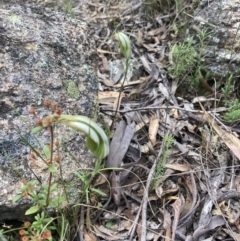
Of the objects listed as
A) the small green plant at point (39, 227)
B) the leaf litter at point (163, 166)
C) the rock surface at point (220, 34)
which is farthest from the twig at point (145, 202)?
the rock surface at point (220, 34)

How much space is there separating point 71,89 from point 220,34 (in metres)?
0.96

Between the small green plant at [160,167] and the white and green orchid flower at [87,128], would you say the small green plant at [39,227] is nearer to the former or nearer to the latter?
the white and green orchid flower at [87,128]

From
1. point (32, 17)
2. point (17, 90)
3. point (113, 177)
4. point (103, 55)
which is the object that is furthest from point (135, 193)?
point (103, 55)

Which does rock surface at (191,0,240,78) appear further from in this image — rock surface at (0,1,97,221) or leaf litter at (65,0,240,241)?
rock surface at (0,1,97,221)

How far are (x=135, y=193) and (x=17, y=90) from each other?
631mm

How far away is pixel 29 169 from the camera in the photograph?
1.50 meters

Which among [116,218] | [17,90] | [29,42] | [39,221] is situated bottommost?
[116,218]

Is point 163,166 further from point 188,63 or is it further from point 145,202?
point 188,63

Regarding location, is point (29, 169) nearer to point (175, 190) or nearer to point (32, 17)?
point (175, 190)

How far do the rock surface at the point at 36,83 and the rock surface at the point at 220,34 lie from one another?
2.21 ft

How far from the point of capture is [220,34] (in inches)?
87.8

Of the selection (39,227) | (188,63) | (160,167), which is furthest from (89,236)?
(188,63)

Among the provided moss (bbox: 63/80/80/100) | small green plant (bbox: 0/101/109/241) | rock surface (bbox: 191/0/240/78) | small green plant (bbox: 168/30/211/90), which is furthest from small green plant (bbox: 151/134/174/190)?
rock surface (bbox: 191/0/240/78)

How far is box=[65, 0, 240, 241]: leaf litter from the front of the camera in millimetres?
1556
